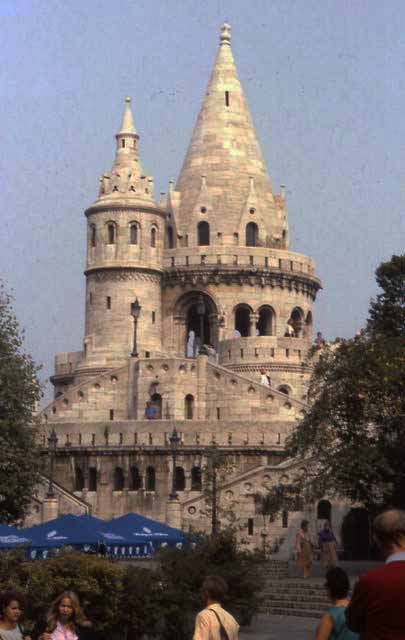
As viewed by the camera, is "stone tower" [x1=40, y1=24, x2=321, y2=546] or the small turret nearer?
"stone tower" [x1=40, y1=24, x2=321, y2=546]

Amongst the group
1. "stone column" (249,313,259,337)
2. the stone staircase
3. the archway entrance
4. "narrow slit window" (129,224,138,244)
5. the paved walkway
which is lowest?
the paved walkway

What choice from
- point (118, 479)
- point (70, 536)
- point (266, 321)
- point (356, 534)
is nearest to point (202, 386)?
point (118, 479)

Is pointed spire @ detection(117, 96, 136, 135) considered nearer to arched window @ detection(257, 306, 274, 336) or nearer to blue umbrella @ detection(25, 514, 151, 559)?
arched window @ detection(257, 306, 274, 336)

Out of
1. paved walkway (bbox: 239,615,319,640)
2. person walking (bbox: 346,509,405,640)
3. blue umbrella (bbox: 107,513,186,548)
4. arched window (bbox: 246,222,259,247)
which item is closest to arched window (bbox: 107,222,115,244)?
arched window (bbox: 246,222,259,247)

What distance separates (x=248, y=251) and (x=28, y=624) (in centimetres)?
5322

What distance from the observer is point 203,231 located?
243 feet

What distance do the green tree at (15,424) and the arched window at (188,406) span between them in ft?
63.6

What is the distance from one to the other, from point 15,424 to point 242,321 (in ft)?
111

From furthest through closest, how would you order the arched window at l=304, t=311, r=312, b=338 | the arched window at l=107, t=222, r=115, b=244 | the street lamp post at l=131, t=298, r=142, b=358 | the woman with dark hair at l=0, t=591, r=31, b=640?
the arched window at l=304, t=311, r=312, b=338 → the arched window at l=107, t=222, r=115, b=244 → the street lamp post at l=131, t=298, r=142, b=358 → the woman with dark hair at l=0, t=591, r=31, b=640

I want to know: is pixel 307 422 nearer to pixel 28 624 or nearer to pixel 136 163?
pixel 28 624

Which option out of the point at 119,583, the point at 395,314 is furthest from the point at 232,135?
the point at 119,583

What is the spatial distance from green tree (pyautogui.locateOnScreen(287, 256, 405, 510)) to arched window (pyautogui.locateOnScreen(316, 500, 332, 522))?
772cm

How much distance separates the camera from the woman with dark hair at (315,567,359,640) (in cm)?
980

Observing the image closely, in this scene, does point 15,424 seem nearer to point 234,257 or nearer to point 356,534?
point 356,534
